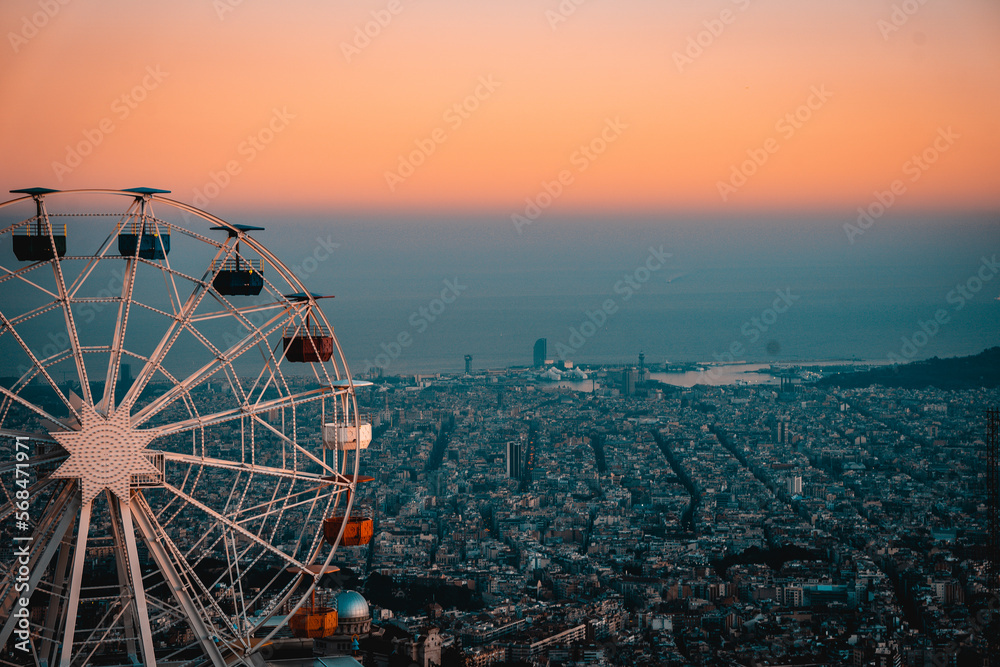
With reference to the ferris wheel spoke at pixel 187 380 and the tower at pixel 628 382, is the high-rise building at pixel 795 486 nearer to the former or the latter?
the tower at pixel 628 382

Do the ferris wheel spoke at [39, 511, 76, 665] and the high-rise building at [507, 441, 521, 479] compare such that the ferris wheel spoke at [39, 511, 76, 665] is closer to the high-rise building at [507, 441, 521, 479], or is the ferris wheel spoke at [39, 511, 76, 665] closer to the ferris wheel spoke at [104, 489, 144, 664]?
the ferris wheel spoke at [104, 489, 144, 664]

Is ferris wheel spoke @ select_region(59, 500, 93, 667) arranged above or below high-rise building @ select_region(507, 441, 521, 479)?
below

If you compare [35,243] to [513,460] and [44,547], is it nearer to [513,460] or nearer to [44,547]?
[44,547]

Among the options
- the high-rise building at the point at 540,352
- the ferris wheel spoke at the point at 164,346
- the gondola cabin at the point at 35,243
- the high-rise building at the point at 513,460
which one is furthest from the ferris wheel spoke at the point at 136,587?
the high-rise building at the point at 540,352

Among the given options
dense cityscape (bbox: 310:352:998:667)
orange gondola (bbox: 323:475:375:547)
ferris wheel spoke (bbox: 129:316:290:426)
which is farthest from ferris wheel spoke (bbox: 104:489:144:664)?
dense cityscape (bbox: 310:352:998:667)

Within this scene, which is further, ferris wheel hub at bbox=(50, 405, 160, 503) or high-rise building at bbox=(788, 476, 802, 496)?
high-rise building at bbox=(788, 476, 802, 496)

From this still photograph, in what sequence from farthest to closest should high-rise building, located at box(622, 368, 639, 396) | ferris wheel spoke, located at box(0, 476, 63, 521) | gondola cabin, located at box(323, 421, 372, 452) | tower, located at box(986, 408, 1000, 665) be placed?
1. high-rise building, located at box(622, 368, 639, 396)
2. tower, located at box(986, 408, 1000, 665)
3. gondola cabin, located at box(323, 421, 372, 452)
4. ferris wheel spoke, located at box(0, 476, 63, 521)
